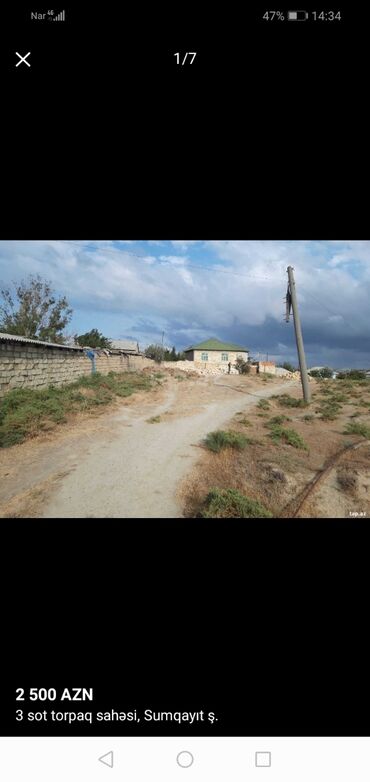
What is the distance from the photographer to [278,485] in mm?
4105

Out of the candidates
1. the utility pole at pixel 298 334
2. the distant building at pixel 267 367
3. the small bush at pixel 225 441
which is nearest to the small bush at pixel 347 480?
the small bush at pixel 225 441

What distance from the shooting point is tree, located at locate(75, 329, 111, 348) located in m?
35.1

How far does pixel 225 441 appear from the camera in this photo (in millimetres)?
6129

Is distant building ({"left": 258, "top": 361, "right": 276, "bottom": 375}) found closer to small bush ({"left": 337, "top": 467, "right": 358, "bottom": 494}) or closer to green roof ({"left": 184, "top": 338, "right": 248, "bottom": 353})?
green roof ({"left": 184, "top": 338, "right": 248, "bottom": 353})

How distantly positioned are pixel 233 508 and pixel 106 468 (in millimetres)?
2711

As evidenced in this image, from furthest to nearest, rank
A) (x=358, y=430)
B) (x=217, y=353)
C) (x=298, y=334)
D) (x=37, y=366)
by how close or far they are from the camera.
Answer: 1. (x=217, y=353)
2. (x=37, y=366)
3. (x=298, y=334)
4. (x=358, y=430)

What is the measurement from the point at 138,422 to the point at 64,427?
2.29m

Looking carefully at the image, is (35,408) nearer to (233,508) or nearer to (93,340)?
(233,508)

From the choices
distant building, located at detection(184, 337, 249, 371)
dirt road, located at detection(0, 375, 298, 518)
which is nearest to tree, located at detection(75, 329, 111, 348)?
distant building, located at detection(184, 337, 249, 371)

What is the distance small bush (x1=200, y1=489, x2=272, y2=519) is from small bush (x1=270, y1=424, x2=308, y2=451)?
3042mm

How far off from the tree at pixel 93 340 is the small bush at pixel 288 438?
32.5 meters

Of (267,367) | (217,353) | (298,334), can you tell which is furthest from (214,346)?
(298,334)

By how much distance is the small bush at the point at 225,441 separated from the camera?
5957mm
